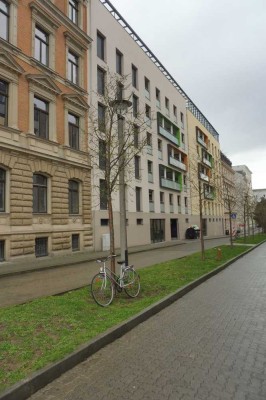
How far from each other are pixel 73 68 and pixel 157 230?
18.6 m

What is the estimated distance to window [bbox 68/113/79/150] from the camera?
22953 mm

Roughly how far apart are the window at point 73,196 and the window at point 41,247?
318 cm

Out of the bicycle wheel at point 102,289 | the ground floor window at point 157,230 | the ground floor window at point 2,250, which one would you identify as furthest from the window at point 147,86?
the bicycle wheel at point 102,289

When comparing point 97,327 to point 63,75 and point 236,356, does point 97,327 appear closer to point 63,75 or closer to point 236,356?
point 236,356

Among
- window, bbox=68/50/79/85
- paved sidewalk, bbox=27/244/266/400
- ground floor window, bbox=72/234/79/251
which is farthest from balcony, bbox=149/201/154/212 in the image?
paved sidewalk, bbox=27/244/266/400

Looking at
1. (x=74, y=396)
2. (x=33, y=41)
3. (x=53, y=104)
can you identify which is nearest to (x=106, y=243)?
(x=53, y=104)

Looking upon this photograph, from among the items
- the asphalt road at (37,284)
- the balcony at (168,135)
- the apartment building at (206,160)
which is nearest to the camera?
the asphalt road at (37,284)

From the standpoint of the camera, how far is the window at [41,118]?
19891 millimetres

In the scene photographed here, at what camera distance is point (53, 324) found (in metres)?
6.06

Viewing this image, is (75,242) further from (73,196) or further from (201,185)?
(201,185)

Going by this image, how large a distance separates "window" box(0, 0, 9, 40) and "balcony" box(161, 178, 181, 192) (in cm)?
2359

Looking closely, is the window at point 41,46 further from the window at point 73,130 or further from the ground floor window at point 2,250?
the ground floor window at point 2,250

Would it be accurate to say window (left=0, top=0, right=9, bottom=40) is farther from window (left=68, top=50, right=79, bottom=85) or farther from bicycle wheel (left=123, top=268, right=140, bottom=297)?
bicycle wheel (left=123, top=268, right=140, bottom=297)

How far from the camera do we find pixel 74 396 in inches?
148
